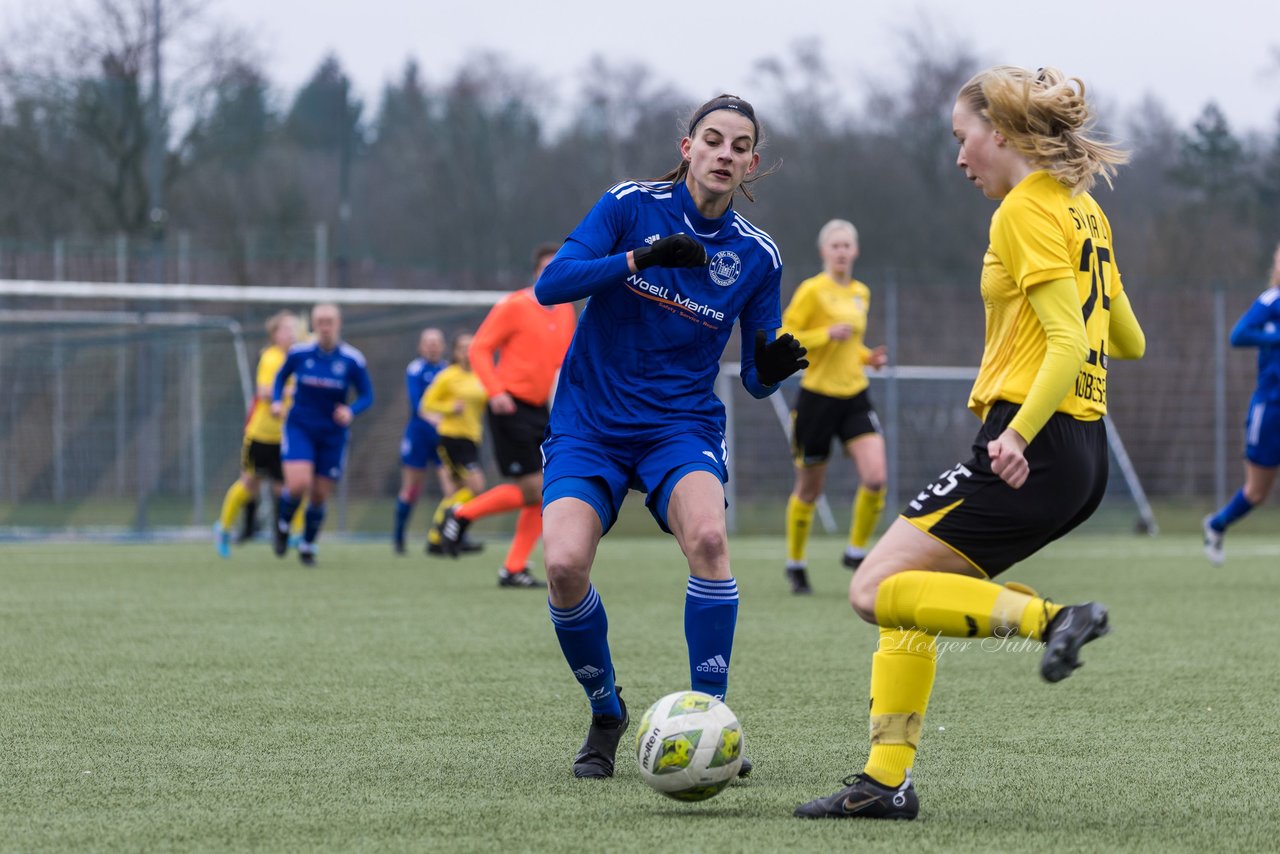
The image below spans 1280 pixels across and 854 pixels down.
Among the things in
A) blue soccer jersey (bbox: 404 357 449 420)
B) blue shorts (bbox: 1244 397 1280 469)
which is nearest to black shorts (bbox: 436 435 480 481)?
blue soccer jersey (bbox: 404 357 449 420)

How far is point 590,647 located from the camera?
4723 millimetres

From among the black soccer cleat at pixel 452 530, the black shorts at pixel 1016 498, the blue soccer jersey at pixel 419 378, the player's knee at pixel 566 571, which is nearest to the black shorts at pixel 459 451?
the blue soccer jersey at pixel 419 378

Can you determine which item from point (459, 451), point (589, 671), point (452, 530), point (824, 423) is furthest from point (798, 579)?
point (589, 671)

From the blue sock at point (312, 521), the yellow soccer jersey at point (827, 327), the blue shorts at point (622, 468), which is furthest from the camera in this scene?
the blue sock at point (312, 521)

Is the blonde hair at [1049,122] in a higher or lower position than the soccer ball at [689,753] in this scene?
higher

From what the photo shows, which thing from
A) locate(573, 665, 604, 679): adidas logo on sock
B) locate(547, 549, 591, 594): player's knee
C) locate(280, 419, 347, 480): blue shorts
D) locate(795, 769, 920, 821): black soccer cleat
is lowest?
locate(795, 769, 920, 821): black soccer cleat

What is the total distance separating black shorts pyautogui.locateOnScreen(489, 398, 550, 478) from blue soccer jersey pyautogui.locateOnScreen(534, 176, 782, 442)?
621 cm

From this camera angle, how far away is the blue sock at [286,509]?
13898 millimetres

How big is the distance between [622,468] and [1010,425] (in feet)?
4.35

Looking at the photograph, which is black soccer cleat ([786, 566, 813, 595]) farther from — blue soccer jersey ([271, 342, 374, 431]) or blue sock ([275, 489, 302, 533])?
blue sock ([275, 489, 302, 533])

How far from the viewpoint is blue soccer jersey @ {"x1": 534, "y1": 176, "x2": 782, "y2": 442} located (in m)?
4.68

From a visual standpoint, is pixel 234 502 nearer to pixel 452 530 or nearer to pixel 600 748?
pixel 452 530

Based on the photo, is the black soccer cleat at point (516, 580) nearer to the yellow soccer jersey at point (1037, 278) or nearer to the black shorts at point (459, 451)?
the black shorts at point (459, 451)

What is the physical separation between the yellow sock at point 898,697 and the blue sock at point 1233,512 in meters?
8.05
